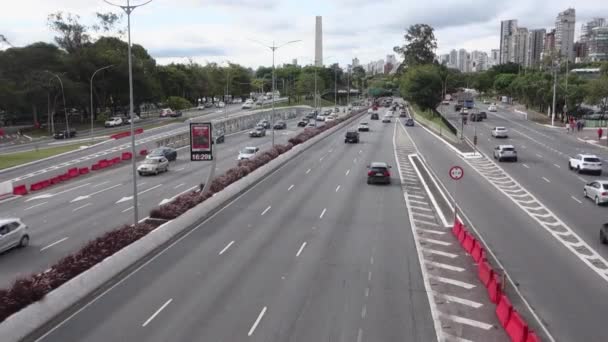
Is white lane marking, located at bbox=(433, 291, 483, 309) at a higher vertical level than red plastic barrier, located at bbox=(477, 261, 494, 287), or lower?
lower

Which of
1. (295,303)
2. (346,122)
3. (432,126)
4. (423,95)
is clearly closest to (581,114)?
(423,95)

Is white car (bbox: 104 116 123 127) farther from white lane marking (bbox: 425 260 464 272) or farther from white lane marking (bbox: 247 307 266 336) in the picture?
white lane marking (bbox: 247 307 266 336)

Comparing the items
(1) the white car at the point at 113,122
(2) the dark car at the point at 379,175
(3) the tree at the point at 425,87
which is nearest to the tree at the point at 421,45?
(3) the tree at the point at 425,87

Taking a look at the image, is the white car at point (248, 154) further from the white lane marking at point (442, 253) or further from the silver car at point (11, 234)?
the white lane marking at point (442, 253)

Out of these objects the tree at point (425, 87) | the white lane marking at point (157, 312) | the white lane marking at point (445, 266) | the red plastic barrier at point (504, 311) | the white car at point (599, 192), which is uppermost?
the tree at point (425, 87)

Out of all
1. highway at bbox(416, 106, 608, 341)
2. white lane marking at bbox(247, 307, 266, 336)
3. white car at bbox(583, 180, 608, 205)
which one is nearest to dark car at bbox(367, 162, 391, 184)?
highway at bbox(416, 106, 608, 341)

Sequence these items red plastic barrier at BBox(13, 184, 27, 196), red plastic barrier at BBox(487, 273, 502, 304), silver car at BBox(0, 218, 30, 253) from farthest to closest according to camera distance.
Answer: red plastic barrier at BBox(13, 184, 27, 196)
silver car at BBox(0, 218, 30, 253)
red plastic barrier at BBox(487, 273, 502, 304)
